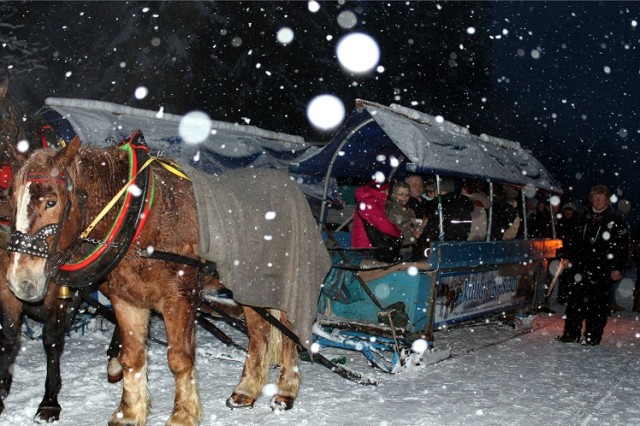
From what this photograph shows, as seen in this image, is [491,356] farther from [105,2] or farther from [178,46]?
[105,2]

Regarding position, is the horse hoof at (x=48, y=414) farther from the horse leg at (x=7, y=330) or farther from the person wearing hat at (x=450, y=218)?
the person wearing hat at (x=450, y=218)

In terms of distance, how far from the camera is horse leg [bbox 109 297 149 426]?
148 inches

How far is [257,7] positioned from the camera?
1927 centimetres

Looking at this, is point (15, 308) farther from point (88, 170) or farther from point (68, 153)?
point (68, 153)

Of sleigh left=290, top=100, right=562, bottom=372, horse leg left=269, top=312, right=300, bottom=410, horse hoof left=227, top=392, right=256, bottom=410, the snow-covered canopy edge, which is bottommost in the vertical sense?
horse hoof left=227, top=392, right=256, bottom=410

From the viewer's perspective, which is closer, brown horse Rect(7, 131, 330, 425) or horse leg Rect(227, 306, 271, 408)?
brown horse Rect(7, 131, 330, 425)

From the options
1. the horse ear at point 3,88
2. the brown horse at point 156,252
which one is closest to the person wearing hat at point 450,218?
the brown horse at point 156,252

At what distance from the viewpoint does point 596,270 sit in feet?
24.2

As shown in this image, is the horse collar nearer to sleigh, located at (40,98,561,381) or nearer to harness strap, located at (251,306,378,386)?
harness strap, located at (251,306,378,386)

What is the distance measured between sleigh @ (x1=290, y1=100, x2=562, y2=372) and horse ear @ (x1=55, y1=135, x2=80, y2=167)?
9.27ft

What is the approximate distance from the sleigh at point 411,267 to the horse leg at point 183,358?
185cm

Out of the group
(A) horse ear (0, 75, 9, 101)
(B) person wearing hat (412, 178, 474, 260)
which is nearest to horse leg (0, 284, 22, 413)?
(A) horse ear (0, 75, 9, 101)

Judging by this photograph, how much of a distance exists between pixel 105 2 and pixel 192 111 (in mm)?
4991

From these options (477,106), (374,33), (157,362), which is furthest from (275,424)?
(477,106)
